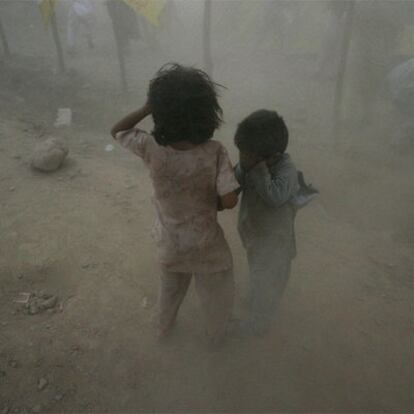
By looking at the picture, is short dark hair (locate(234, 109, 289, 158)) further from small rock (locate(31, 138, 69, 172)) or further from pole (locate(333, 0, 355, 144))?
pole (locate(333, 0, 355, 144))

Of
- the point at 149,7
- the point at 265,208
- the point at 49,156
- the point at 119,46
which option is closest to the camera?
the point at 265,208

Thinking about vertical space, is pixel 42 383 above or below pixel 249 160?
below

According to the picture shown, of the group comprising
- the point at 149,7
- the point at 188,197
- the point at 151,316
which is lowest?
the point at 151,316

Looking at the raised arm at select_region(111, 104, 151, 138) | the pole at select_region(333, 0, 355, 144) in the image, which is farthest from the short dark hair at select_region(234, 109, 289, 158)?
the pole at select_region(333, 0, 355, 144)

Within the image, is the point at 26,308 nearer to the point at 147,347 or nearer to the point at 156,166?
the point at 147,347

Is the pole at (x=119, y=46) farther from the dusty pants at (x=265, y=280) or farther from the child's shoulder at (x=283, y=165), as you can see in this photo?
the child's shoulder at (x=283, y=165)

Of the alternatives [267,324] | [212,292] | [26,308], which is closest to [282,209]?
[212,292]

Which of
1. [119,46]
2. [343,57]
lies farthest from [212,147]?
[119,46]

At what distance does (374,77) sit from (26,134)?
5.16 m

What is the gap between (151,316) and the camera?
2.50 meters

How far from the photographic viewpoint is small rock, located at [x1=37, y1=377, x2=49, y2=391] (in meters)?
2.07

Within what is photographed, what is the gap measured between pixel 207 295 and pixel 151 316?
0.60 m

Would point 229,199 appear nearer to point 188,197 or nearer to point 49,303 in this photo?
point 188,197

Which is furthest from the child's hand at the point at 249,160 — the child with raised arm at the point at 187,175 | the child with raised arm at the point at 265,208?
the child with raised arm at the point at 187,175
